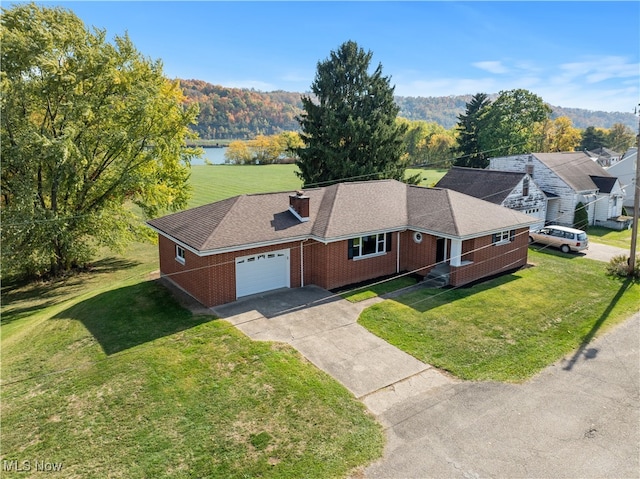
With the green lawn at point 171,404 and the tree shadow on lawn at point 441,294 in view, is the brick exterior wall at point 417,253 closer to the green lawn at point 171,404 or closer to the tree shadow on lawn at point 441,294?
the tree shadow on lawn at point 441,294

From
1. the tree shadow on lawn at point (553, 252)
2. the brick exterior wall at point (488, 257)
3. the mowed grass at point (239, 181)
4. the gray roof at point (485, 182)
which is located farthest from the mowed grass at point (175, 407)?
the mowed grass at point (239, 181)

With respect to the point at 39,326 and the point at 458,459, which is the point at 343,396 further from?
the point at 39,326

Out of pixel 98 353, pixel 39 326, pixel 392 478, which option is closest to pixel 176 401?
pixel 98 353

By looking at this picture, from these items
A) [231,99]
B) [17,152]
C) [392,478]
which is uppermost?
[231,99]

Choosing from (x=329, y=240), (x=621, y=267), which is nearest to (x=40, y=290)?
(x=329, y=240)

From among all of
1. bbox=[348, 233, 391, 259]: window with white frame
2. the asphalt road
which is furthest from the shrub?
bbox=[348, 233, 391, 259]: window with white frame

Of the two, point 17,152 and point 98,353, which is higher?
point 17,152

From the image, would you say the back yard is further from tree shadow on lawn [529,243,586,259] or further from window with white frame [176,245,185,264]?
tree shadow on lawn [529,243,586,259]

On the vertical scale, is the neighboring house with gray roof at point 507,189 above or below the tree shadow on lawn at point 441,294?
above
